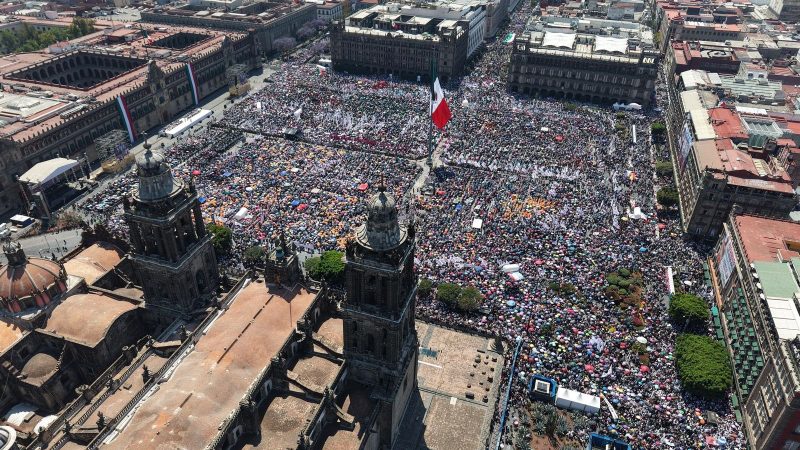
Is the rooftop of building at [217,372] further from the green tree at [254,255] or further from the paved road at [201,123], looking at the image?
the paved road at [201,123]

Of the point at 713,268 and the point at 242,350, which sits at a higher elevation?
the point at 242,350

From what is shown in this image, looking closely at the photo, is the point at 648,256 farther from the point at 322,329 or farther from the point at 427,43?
the point at 427,43

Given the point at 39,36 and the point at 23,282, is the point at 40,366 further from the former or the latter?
the point at 39,36

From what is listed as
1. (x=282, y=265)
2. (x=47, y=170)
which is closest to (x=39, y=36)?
(x=47, y=170)

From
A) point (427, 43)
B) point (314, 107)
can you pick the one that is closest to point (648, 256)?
point (314, 107)

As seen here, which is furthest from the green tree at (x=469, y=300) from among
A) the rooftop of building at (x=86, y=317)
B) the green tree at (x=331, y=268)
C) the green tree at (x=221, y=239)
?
the rooftop of building at (x=86, y=317)

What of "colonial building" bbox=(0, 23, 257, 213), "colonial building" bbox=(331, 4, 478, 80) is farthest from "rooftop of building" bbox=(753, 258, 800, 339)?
"colonial building" bbox=(0, 23, 257, 213)
